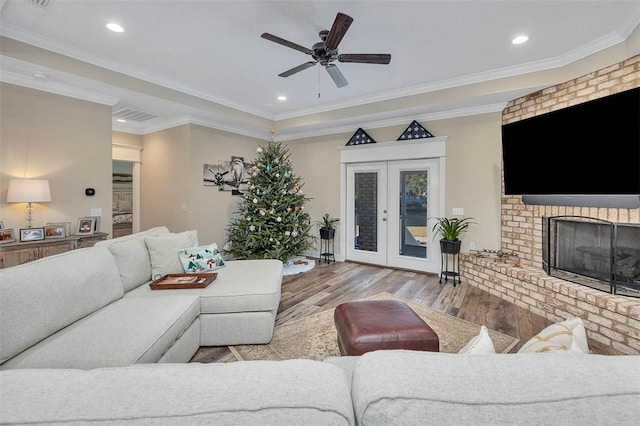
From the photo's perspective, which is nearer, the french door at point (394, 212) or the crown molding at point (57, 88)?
the crown molding at point (57, 88)

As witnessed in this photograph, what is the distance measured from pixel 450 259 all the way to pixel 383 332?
124 inches

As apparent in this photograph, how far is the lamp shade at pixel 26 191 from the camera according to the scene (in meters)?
3.05

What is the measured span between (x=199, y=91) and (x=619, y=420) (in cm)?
500

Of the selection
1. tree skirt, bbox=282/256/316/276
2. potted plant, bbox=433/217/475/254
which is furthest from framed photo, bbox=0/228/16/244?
potted plant, bbox=433/217/475/254

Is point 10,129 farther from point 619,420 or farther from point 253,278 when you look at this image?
point 619,420

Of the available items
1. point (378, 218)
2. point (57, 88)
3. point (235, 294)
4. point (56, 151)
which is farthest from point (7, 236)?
point (378, 218)

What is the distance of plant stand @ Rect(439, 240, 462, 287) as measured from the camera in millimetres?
4090

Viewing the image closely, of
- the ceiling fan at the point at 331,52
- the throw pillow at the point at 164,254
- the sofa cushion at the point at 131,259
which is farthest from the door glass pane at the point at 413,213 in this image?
the sofa cushion at the point at 131,259

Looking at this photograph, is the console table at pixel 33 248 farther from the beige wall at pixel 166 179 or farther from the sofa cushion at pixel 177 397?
the sofa cushion at pixel 177 397

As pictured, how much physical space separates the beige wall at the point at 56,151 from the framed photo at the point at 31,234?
241mm

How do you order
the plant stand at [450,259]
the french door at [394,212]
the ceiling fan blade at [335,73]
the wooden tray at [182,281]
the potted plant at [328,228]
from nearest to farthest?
the wooden tray at [182,281] → the ceiling fan blade at [335,73] → the plant stand at [450,259] → the french door at [394,212] → the potted plant at [328,228]

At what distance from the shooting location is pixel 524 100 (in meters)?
3.72

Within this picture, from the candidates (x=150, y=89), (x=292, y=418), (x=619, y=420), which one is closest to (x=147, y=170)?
(x=150, y=89)

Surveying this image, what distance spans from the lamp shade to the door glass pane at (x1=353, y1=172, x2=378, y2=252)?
4476mm
